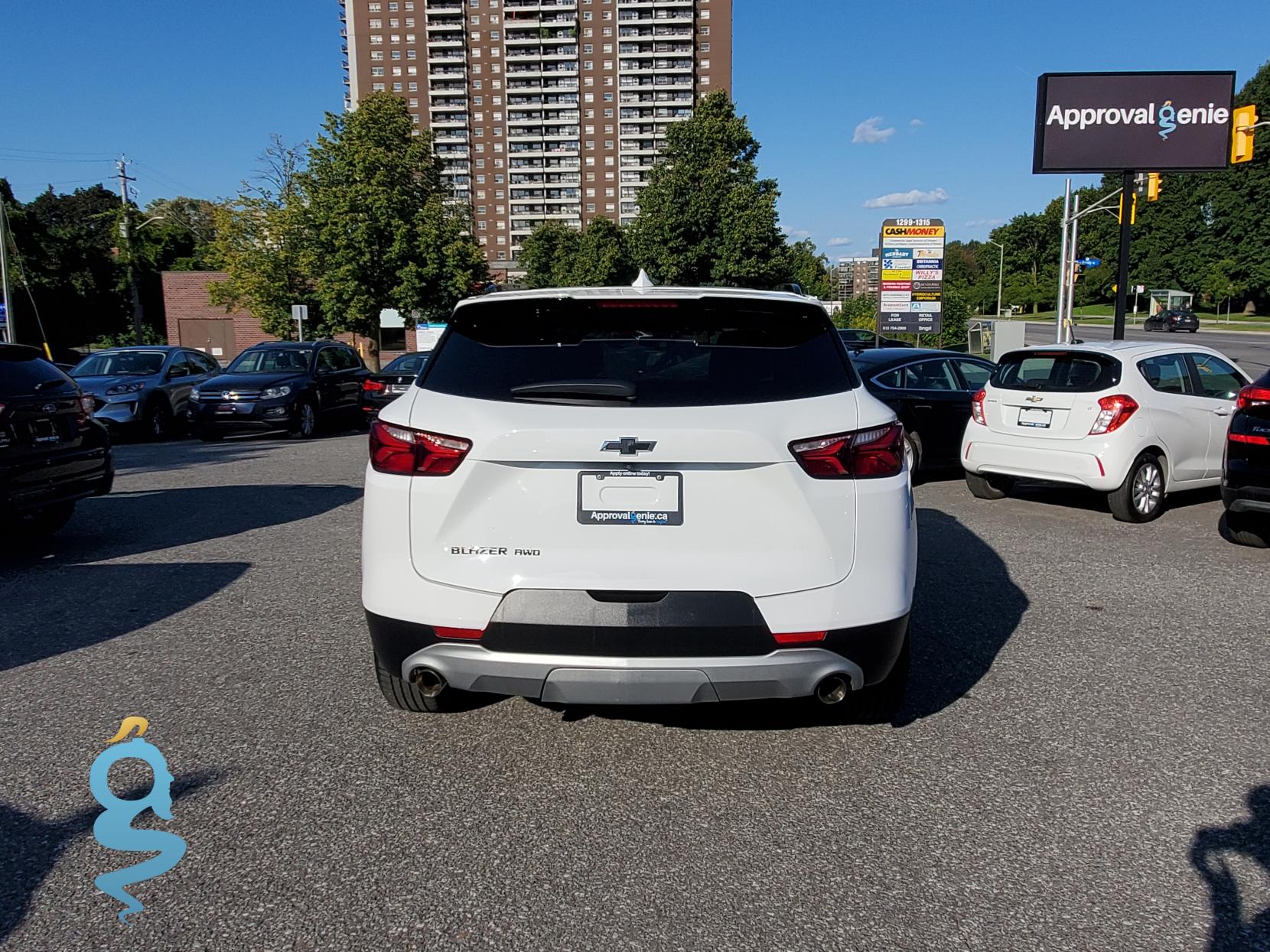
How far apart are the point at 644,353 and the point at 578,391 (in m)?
0.35

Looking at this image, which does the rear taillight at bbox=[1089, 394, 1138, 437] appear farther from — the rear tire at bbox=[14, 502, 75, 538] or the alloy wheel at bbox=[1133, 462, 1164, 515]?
the rear tire at bbox=[14, 502, 75, 538]

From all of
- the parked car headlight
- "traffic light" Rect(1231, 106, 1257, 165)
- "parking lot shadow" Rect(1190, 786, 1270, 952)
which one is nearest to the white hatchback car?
"parking lot shadow" Rect(1190, 786, 1270, 952)

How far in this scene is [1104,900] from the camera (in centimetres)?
288

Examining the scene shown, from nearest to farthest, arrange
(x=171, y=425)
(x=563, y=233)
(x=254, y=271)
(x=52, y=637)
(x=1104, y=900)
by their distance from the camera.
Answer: (x=1104, y=900) < (x=52, y=637) < (x=171, y=425) < (x=254, y=271) < (x=563, y=233)

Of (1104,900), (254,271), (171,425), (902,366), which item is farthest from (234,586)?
(254,271)

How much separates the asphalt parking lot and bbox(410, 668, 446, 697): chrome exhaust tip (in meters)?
0.36

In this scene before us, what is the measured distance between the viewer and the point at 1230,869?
10.0 ft

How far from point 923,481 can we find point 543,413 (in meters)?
9.76

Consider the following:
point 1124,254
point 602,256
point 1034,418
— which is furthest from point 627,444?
point 602,256

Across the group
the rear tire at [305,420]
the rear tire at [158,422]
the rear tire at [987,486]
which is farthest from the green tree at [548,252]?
the rear tire at [987,486]

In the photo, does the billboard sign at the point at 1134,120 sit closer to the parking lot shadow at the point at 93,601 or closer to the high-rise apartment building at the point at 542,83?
the parking lot shadow at the point at 93,601

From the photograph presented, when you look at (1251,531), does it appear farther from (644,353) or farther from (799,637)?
(644,353)

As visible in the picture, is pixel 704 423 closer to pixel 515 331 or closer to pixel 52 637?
pixel 515 331

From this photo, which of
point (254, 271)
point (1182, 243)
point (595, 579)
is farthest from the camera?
point (1182, 243)
